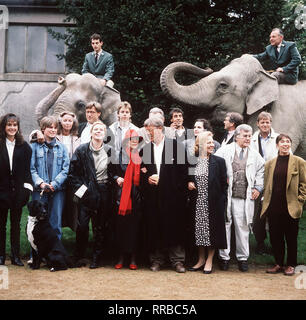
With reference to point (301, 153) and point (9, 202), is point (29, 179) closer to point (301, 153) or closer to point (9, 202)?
point (9, 202)

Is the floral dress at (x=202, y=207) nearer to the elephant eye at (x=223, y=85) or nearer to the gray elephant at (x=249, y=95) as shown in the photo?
the gray elephant at (x=249, y=95)

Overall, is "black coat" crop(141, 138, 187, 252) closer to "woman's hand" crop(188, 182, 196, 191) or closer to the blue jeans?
"woman's hand" crop(188, 182, 196, 191)

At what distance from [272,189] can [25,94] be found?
978cm

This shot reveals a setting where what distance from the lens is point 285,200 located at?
22.1 feet

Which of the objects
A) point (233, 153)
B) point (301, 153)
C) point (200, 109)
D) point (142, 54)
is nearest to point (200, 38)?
point (142, 54)

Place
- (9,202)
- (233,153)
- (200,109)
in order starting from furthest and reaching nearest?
(200,109) → (233,153) → (9,202)

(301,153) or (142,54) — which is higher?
(142,54)

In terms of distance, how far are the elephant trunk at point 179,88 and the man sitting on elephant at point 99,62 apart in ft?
3.60

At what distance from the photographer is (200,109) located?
962 centimetres

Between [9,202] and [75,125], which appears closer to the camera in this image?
[9,202]

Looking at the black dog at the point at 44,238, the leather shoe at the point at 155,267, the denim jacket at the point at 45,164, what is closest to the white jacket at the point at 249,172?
the leather shoe at the point at 155,267

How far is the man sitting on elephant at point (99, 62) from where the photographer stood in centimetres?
927

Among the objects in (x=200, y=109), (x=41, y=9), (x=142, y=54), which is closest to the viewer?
(x=200, y=109)

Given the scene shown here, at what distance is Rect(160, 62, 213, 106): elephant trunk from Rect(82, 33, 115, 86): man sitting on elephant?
1.10 meters
